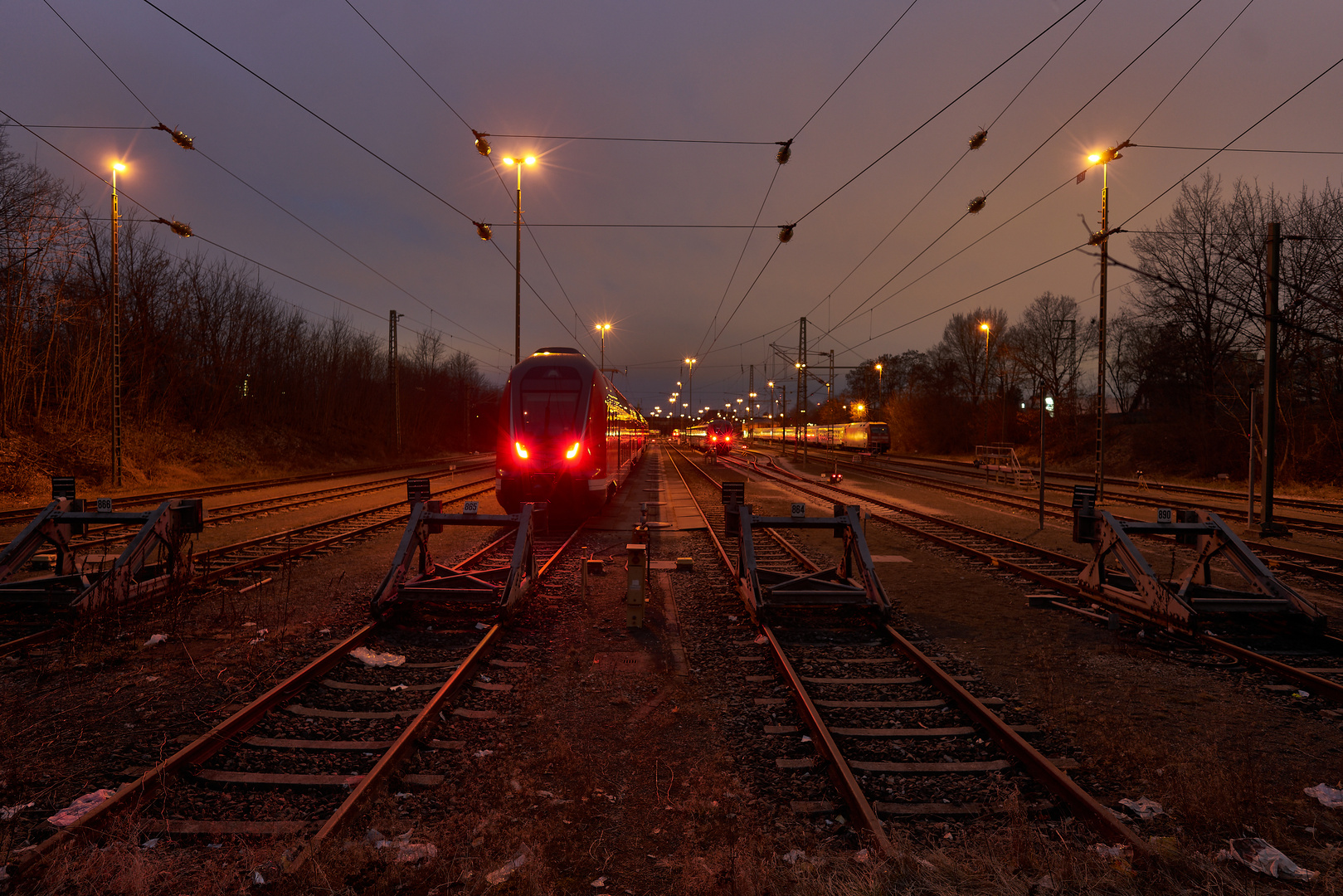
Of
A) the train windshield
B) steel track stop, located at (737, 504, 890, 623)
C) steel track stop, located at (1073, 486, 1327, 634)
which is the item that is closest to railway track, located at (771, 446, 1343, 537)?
steel track stop, located at (1073, 486, 1327, 634)

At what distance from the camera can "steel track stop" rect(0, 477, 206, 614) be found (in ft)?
23.1

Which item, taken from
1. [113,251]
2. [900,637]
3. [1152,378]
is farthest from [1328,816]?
[1152,378]

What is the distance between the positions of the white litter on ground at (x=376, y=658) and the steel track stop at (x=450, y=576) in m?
0.83

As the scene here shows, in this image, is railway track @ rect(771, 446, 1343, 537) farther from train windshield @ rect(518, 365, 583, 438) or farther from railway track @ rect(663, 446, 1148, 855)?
train windshield @ rect(518, 365, 583, 438)

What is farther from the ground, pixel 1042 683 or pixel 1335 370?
pixel 1335 370

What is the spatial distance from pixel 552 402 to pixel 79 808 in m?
11.2

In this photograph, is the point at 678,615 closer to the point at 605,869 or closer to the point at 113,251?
the point at 605,869

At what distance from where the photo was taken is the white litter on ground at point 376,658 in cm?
609

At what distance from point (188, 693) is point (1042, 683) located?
6.97 metres

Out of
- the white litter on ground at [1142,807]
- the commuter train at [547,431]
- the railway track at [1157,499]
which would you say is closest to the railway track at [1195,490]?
the railway track at [1157,499]

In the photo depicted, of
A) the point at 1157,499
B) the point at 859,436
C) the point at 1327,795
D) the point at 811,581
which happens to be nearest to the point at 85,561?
the point at 811,581

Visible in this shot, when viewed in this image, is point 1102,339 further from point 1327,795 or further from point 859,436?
point 859,436

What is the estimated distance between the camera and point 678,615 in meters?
8.02

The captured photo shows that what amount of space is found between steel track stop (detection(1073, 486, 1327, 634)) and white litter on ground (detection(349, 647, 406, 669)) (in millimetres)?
7620
